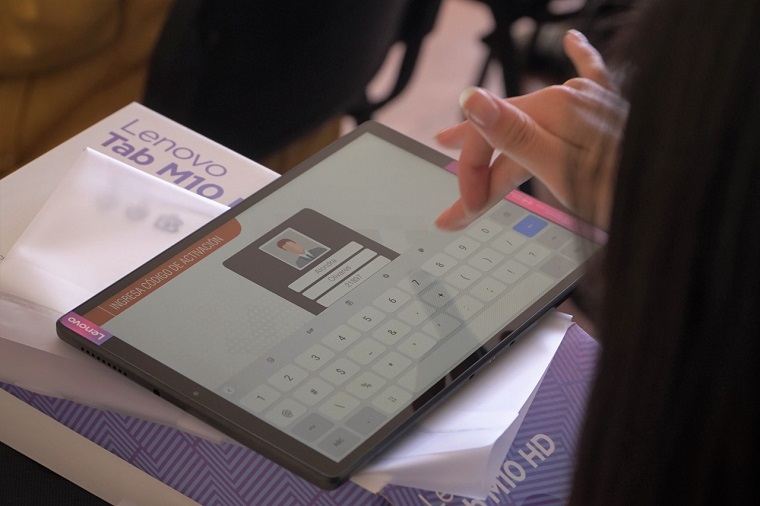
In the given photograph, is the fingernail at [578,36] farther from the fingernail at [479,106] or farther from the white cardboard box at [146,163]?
the white cardboard box at [146,163]

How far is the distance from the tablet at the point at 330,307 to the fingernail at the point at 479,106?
9cm

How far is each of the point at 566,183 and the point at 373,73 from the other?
69 cm

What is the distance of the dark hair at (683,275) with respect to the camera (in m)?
0.34

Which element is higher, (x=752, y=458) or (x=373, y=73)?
(x=752, y=458)

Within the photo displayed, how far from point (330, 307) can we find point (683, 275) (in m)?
0.26

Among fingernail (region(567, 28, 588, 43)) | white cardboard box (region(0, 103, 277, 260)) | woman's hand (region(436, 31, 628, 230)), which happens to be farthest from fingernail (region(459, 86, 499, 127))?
white cardboard box (region(0, 103, 277, 260))

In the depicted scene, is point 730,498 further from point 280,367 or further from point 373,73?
point 373,73

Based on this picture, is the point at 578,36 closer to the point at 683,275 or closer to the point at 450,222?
the point at 450,222

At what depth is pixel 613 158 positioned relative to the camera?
398 mm

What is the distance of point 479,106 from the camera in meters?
0.55

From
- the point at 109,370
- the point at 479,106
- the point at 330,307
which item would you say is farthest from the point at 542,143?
the point at 109,370

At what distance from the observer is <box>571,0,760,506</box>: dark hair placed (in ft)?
1.11

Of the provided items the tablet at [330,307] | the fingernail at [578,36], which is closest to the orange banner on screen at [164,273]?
the tablet at [330,307]

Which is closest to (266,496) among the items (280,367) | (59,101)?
(280,367)
